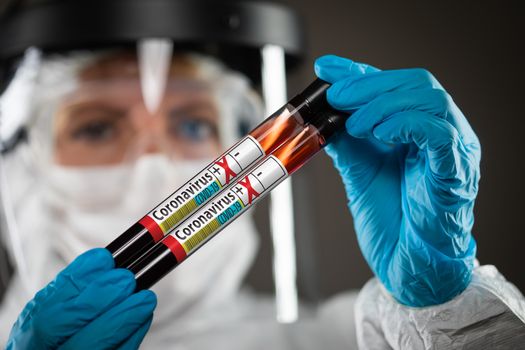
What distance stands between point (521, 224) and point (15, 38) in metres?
1.59

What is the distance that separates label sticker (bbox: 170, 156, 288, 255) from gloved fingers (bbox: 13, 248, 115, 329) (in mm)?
102

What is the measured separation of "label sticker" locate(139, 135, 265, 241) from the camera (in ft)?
2.65

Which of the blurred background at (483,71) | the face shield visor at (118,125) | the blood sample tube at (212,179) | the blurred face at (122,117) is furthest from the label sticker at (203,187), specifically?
the blurred background at (483,71)

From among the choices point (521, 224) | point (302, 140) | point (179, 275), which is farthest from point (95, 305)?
point (521, 224)

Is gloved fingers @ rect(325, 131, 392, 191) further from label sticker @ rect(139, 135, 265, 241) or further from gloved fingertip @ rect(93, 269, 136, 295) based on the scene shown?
gloved fingertip @ rect(93, 269, 136, 295)

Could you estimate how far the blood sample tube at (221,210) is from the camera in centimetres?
79

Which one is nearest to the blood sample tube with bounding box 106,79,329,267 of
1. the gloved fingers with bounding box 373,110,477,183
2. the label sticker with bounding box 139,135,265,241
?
the label sticker with bounding box 139,135,265,241

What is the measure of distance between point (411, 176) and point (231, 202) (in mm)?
274

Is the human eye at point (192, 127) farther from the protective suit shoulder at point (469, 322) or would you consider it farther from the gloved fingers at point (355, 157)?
the protective suit shoulder at point (469, 322)

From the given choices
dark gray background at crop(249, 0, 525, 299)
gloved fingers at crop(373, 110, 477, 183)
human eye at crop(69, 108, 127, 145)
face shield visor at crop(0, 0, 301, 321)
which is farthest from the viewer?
dark gray background at crop(249, 0, 525, 299)

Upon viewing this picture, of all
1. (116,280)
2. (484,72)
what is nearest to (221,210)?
(116,280)

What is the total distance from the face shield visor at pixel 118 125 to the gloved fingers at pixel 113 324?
2.32 ft

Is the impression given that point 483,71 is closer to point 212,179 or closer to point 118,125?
point 118,125

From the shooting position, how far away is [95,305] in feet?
2.62
